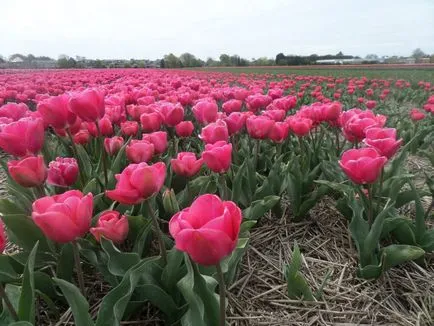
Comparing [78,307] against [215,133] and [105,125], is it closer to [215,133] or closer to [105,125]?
[215,133]

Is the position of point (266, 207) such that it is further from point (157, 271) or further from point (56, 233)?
point (56, 233)

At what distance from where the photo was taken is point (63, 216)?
3.61 feet

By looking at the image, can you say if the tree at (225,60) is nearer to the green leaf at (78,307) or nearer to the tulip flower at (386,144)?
the tulip flower at (386,144)

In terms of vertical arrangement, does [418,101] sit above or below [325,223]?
below

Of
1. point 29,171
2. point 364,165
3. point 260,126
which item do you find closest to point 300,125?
point 260,126

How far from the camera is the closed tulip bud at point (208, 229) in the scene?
86 cm

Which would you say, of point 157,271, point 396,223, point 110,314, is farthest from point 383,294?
point 110,314

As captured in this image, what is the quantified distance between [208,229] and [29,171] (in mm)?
924

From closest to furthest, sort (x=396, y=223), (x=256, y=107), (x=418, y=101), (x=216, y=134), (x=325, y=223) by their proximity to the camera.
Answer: (x=396, y=223) < (x=216, y=134) < (x=325, y=223) < (x=256, y=107) < (x=418, y=101)

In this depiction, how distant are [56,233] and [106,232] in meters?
0.26

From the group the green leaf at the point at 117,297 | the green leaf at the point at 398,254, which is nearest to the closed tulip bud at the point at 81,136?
the green leaf at the point at 117,297

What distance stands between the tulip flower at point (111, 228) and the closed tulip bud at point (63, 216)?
18 cm

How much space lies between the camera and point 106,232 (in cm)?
137

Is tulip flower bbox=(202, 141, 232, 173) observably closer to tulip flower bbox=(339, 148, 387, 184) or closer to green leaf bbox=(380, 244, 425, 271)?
tulip flower bbox=(339, 148, 387, 184)
